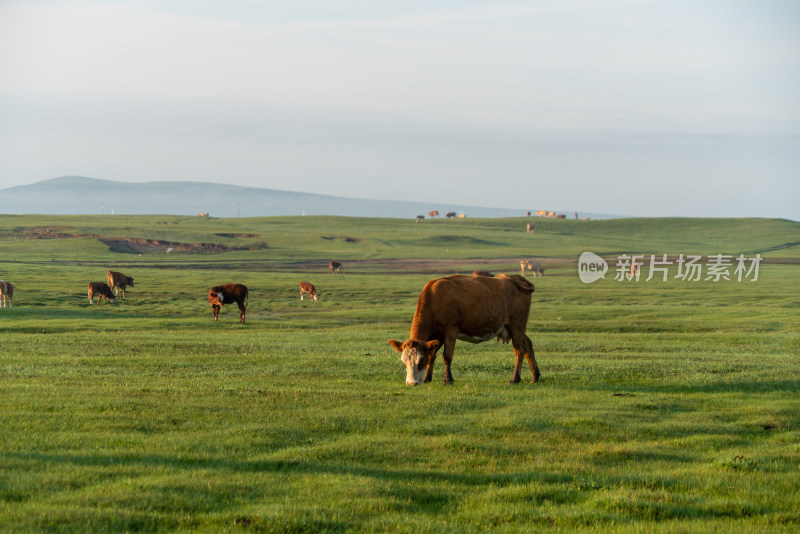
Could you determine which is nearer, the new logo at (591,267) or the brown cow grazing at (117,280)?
the brown cow grazing at (117,280)

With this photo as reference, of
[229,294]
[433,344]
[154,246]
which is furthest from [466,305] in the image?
[154,246]

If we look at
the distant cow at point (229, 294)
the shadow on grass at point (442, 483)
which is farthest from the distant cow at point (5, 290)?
the shadow on grass at point (442, 483)

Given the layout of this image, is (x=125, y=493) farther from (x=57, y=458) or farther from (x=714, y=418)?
(x=714, y=418)

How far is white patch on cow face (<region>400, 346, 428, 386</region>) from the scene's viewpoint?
1849 centimetres

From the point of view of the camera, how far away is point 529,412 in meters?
15.4

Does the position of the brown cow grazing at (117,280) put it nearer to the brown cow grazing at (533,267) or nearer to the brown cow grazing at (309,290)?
the brown cow grazing at (309,290)

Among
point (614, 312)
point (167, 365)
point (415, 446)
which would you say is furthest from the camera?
point (614, 312)

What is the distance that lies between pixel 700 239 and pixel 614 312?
387 feet

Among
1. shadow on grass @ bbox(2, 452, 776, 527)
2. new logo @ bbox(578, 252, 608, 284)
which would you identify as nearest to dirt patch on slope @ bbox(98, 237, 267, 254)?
new logo @ bbox(578, 252, 608, 284)

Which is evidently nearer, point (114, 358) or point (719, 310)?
point (114, 358)

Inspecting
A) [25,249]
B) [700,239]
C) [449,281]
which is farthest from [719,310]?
[700,239]

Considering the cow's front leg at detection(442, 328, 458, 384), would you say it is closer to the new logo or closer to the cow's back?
the cow's back

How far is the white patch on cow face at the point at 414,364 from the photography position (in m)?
18.5

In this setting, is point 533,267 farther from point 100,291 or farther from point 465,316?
point 465,316
